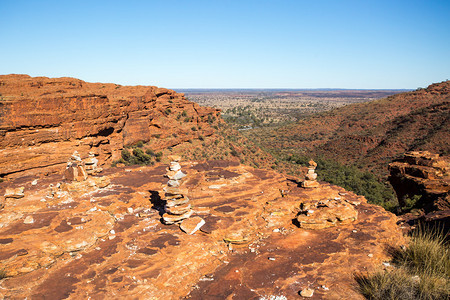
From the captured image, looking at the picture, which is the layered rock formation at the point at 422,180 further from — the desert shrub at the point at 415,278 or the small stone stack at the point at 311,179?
the desert shrub at the point at 415,278

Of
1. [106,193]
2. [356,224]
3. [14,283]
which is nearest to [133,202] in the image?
[106,193]

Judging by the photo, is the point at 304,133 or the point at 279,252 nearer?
the point at 279,252

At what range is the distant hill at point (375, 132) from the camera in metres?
46.2

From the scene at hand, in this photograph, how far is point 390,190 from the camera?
3531 cm

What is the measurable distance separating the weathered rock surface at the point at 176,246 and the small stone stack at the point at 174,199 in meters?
0.47

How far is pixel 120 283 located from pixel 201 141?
32.6 metres

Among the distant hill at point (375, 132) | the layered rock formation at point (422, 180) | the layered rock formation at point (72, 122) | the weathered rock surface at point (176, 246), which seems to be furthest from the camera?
the distant hill at point (375, 132)

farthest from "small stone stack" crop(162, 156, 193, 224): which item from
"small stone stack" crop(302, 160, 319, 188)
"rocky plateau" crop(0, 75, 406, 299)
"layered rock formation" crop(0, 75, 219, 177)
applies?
"layered rock formation" crop(0, 75, 219, 177)

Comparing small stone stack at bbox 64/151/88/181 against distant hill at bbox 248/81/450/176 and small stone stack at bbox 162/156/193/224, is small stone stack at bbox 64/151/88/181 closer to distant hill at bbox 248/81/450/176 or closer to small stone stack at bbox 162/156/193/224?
small stone stack at bbox 162/156/193/224

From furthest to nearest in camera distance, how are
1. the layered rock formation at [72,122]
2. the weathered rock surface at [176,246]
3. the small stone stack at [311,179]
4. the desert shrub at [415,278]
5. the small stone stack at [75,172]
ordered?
the layered rock formation at [72,122], the small stone stack at [311,179], the small stone stack at [75,172], the weathered rock surface at [176,246], the desert shrub at [415,278]

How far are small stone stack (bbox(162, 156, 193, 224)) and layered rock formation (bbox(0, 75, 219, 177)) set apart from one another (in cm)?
1913

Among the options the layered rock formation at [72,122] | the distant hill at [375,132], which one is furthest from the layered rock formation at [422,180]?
the layered rock formation at [72,122]

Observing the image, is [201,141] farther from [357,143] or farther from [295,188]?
[357,143]

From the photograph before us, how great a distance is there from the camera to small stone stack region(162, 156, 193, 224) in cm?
1139
